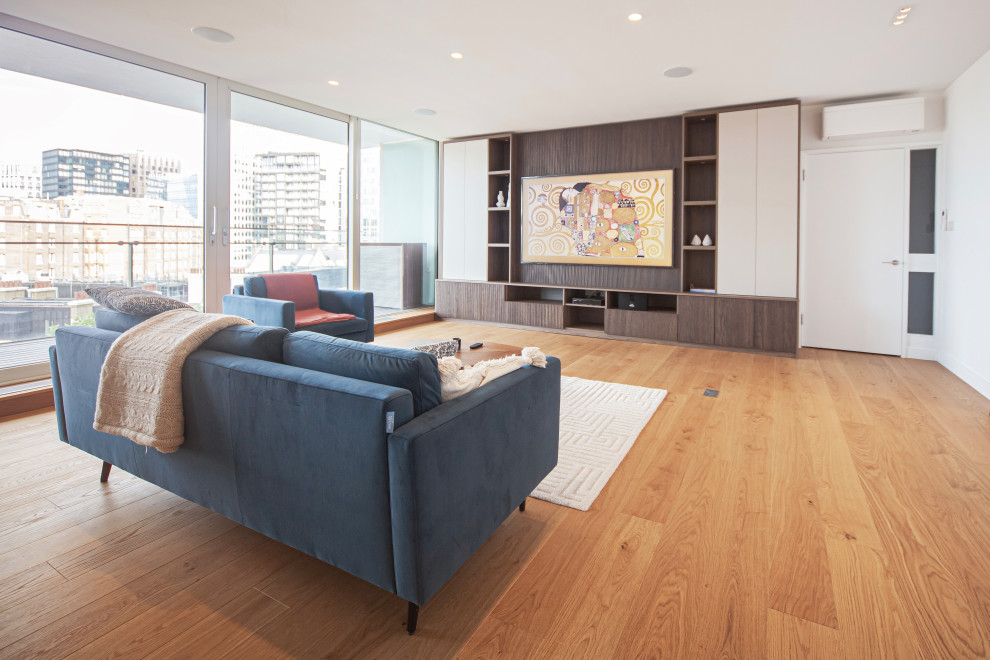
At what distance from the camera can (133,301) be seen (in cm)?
204

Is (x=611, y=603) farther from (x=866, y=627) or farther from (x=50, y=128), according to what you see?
(x=50, y=128)

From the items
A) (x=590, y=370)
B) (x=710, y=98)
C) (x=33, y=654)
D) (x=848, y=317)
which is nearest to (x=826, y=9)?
(x=710, y=98)

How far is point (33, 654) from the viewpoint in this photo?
4.43 feet

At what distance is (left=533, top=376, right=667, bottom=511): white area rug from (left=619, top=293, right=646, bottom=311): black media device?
2.06 m

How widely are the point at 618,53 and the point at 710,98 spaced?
5.29 ft

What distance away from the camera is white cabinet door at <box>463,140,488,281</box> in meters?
6.85

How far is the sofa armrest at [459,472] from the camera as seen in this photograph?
1.31 m

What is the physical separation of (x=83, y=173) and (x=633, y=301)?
200 inches

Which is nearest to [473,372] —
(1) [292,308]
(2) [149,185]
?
(1) [292,308]

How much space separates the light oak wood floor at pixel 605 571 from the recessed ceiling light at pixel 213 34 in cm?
270

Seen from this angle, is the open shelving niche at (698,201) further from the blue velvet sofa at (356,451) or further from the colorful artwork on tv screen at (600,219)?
the blue velvet sofa at (356,451)

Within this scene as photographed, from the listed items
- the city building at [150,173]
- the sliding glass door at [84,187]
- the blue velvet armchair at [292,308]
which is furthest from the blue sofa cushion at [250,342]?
the city building at [150,173]

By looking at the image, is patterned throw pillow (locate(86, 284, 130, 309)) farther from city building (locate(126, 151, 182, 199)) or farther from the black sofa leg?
city building (locate(126, 151, 182, 199))

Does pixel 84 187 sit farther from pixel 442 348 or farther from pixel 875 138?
pixel 875 138
